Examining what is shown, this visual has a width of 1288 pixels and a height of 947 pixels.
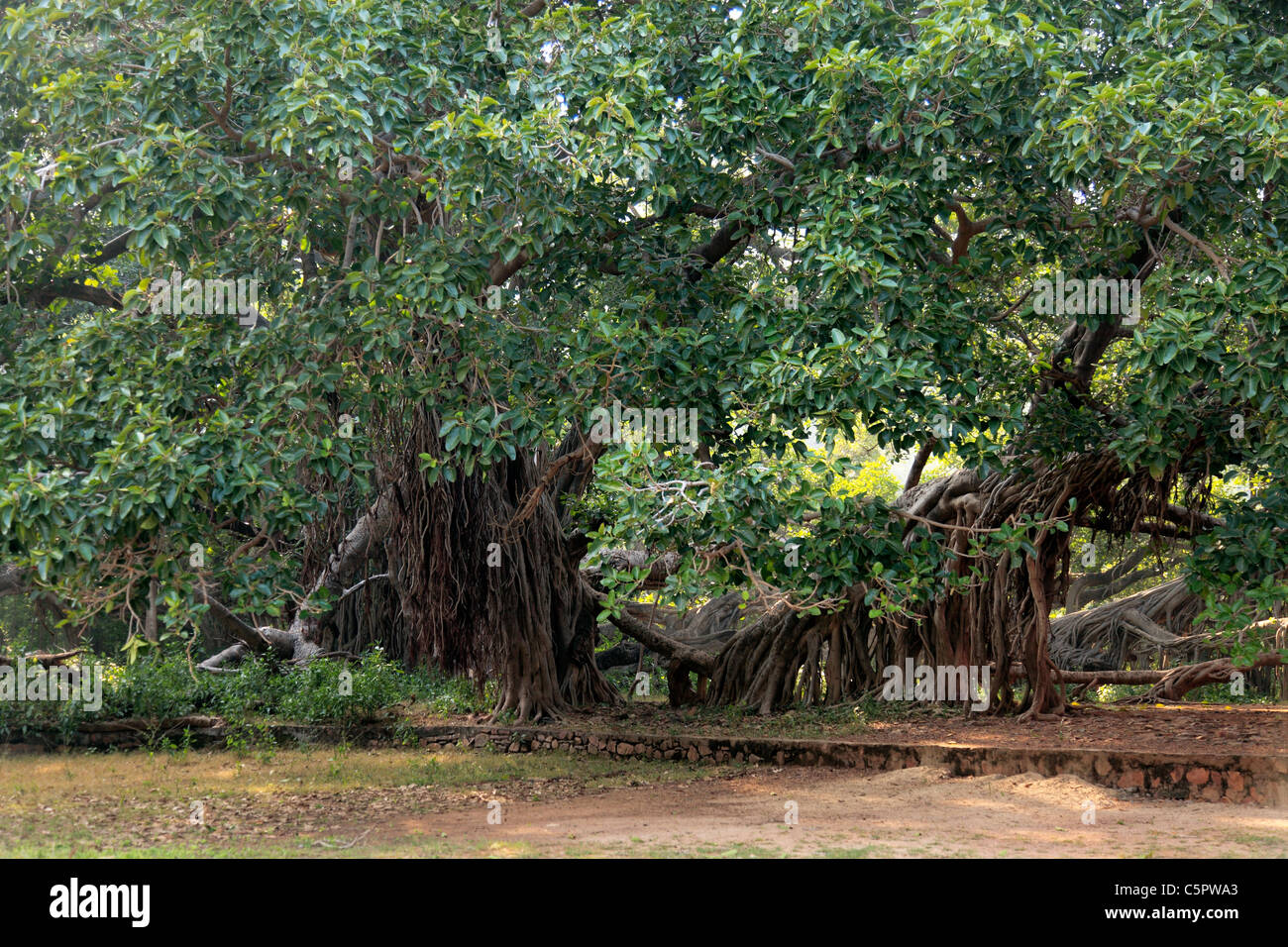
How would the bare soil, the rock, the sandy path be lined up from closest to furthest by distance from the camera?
the sandy path, the rock, the bare soil

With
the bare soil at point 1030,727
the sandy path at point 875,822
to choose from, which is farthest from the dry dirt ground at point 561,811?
the bare soil at point 1030,727

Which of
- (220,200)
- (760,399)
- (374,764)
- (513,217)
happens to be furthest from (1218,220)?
(374,764)

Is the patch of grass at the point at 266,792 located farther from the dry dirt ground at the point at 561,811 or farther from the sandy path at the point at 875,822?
the sandy path at the point at 875,822

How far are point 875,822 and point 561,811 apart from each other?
2.34 meters

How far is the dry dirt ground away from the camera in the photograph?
6801 millimetres

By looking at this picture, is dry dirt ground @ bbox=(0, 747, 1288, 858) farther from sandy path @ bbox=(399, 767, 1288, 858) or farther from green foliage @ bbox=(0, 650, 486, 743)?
green foliage @ bbox=(0, 650, 486, 743)

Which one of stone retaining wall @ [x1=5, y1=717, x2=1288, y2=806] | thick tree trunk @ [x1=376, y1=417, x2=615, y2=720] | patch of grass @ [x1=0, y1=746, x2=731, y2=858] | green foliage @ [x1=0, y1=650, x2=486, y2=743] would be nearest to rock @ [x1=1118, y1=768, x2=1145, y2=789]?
stone retaining wall @ [x1=5, y1=717, x2=1288, y2=806]

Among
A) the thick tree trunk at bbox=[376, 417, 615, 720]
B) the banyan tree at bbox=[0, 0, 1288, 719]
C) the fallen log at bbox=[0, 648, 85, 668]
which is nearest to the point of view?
the banyan tree at bbox=[0, 0, 1288, 719]

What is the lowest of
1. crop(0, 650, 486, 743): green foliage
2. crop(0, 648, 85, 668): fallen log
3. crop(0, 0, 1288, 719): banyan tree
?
crop(0, 650, 486, 743): green foliage

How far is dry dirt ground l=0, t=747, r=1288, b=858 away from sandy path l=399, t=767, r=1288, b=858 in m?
0.02

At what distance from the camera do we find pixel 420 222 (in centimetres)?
711

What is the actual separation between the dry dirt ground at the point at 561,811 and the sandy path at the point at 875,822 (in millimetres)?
21

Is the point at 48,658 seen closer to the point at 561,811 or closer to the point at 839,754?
the point at 561,811
